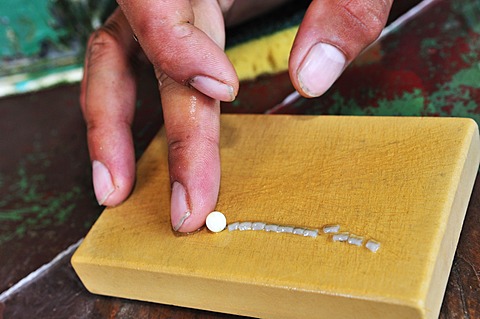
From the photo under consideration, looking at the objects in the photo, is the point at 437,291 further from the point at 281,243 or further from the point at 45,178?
the point at 45,178

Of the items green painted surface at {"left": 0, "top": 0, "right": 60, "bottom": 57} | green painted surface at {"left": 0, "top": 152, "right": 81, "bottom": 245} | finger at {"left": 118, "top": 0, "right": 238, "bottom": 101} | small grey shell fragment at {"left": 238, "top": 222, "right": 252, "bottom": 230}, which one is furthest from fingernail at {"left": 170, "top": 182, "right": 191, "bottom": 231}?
green painted surface at {"left": 0, "top": 0, "right": 60, "bottom": 57}

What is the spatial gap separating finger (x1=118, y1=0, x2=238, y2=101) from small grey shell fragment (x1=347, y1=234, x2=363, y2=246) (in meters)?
0.38

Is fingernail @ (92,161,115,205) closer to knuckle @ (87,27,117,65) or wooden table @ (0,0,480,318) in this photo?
wooden table @ (0,0,480,318)

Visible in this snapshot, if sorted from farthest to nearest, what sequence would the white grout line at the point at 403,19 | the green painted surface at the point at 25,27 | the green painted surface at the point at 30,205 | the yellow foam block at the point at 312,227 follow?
the green painted surface at the point at 25,27 → the white grout line at the point at 403,19 → the green painted surface at the point at 30,205 → the yellow foam block at the point at 312,227

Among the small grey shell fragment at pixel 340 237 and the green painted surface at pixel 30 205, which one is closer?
the small grey shell fragment at pixel 340 237

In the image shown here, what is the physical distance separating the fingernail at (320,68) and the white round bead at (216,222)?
1.07 ft

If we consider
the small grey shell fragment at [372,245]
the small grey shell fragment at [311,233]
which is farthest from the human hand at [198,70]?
the small grey shell fragment at [372,245]

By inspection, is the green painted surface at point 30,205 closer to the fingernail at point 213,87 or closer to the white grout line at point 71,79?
the white grout line at point 71,79

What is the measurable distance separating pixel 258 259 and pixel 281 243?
0.05 meters

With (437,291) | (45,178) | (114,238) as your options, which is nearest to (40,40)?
(45,178)

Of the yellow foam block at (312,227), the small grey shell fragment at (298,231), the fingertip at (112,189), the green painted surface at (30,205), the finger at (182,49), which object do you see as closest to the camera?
the yellow foam block at (312,227)

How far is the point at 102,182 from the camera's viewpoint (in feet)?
4.20

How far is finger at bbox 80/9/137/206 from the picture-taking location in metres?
1.27

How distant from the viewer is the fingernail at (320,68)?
3.80ft
